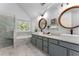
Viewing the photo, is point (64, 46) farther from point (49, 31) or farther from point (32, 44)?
point (32, 44)

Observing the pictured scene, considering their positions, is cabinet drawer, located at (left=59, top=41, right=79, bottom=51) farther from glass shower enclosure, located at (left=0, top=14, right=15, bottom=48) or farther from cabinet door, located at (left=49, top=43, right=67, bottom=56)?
glass shower enclosure, located at (left=0, top=14, right=15, bottom=48)

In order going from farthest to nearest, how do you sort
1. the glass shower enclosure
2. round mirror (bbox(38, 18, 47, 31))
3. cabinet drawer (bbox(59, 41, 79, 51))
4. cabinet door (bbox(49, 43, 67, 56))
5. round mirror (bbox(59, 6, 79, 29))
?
round mirror (bbox(38, 18, 47, 31)) → the glass shower enclosure → round mirror (bbox(59, 6, 79, 29)) → cabinet door (bbox(49, 43, 67, 56)) → cabinet drawer (bbox(59, 41, 79, 51))

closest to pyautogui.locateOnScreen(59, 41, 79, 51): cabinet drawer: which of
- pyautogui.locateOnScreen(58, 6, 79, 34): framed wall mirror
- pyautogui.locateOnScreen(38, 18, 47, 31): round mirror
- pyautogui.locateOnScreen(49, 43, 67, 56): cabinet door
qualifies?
pyautogui.locateOnScreen(49, 43, 67, 56): cabinet door

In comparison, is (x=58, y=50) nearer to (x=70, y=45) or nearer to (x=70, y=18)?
(x=70, y=45)

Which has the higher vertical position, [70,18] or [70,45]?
[70,18]

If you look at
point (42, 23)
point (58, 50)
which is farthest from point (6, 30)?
point (58, 50)

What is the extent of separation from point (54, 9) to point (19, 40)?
74.1 inches

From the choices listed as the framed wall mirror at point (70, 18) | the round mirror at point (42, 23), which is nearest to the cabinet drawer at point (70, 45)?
the framed wall mirror at point (70, 18)

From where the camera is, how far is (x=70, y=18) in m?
3.10

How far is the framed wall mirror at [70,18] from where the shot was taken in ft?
9.46

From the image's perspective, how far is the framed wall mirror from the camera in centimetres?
288

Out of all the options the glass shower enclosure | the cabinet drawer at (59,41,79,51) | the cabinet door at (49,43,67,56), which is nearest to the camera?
the cabinet drawer at (59,41,79,51)

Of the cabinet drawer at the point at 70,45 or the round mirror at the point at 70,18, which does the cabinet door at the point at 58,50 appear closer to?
the cabinet drawer at the point at 70,45

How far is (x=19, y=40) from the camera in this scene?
4.09 metres
